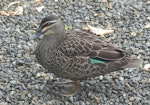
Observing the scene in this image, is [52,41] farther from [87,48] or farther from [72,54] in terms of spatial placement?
[87,48]

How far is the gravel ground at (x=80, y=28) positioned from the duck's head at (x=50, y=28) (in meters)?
0.74

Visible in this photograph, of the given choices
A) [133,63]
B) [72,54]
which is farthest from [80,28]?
[72,54]

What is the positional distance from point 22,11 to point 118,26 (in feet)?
5.23

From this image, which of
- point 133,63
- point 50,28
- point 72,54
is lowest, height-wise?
point 133,63

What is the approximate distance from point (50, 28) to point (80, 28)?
69.1 inches

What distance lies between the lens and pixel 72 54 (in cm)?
506

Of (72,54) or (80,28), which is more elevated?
(72,54)

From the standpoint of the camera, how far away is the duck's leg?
216 inches

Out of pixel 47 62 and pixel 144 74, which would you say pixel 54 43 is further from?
pixel 144 74

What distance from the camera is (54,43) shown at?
16.9ft

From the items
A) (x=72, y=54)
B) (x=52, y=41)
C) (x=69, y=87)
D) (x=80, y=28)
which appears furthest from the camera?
(x=80, y=28)

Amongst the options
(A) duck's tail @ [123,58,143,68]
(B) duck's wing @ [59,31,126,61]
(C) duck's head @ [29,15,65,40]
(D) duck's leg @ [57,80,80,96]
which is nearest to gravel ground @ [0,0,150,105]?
(D) duck's leg @ [57,80,80,96]

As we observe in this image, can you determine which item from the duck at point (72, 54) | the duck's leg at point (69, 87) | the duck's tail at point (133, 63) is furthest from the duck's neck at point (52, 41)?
the duck's tail at point (133, 63)

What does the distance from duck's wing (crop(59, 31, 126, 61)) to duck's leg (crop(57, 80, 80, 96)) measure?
544 mm
